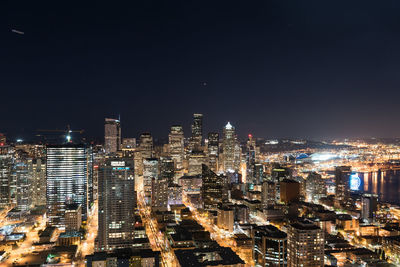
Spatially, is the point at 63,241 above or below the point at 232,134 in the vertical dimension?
below

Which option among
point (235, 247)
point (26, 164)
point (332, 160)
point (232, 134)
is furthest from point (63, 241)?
point (332, 160)

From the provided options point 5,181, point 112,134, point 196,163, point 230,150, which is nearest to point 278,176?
point 196,163

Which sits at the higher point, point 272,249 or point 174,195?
point 174,195

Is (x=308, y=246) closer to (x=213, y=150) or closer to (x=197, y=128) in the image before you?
(x=213, y=150)

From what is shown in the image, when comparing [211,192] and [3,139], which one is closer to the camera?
[211,192]

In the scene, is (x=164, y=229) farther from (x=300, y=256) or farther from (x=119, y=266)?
(x=300, y=256)

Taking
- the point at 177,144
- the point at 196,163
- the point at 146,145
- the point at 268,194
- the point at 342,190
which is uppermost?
the point at 177,144
